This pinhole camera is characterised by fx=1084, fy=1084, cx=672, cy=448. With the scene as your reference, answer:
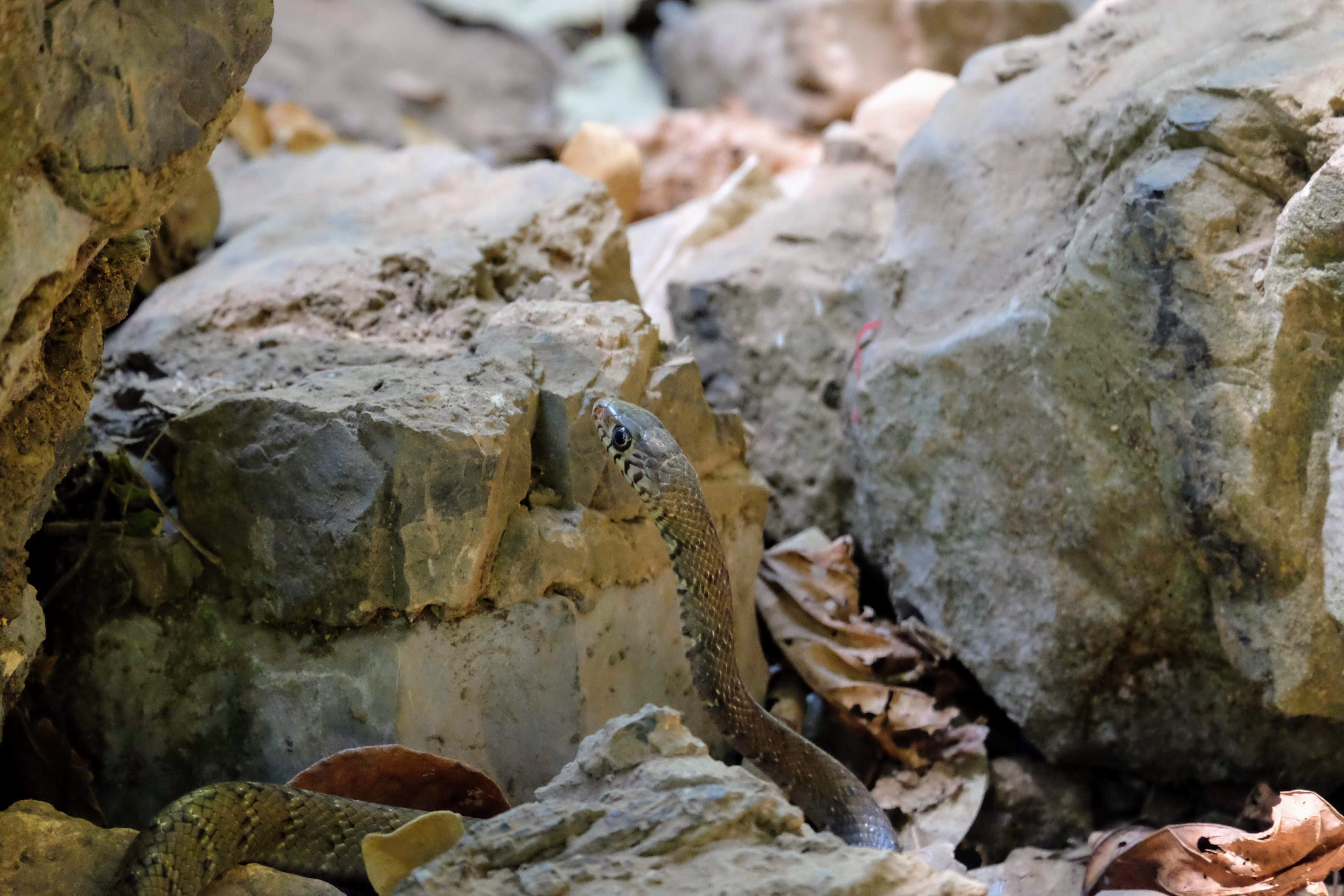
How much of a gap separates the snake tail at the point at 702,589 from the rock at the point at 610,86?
6.36m

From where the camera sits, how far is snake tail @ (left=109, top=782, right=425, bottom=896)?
2.28 m

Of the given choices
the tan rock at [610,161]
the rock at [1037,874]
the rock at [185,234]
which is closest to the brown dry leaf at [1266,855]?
the rock at [1037,874]

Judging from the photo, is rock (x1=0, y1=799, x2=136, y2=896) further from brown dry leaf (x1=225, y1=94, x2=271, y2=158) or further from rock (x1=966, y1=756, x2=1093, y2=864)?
brown dry leaf (x1=225, y1=94, x2=271, y2=158)

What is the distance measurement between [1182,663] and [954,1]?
19.0 feet

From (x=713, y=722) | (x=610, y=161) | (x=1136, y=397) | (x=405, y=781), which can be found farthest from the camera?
(x=610, y=161)

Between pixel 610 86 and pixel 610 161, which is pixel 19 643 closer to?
pixel 610 161

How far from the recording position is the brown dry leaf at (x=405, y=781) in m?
2.60

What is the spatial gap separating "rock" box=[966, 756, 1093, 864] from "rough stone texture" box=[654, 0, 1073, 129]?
5.70 m

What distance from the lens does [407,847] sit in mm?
2135

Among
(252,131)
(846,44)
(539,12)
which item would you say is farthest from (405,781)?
(539,12)

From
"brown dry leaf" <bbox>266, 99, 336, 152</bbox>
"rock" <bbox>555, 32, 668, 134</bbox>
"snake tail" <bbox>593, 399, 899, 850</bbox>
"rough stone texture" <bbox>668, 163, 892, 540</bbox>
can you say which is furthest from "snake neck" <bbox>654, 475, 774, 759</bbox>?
"rock" <bbox>555, 32, 668, 134</bbox>

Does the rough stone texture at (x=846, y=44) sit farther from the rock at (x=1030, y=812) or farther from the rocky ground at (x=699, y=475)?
the rock at (x=1030, y=812)

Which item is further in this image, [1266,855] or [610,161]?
[610,161]

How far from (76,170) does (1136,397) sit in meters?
2.73
